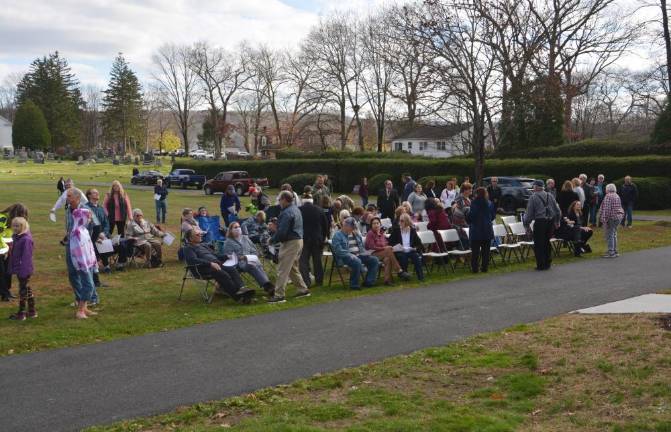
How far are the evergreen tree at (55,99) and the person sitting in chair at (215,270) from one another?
85.8m

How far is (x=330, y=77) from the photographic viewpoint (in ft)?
224

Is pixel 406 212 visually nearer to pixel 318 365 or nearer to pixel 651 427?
pixel 318 365

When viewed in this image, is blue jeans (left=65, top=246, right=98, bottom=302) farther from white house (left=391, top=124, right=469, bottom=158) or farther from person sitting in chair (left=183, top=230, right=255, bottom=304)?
white house (left=391, top=124, right=469, bottom=158)

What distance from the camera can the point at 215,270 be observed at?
435 inches

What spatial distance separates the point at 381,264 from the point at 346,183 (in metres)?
33.9

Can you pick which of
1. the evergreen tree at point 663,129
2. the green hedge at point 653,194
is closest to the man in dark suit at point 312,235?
the green hedge at point 653,194

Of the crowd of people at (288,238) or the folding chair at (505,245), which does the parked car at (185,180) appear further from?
the folding chair at (505,245)

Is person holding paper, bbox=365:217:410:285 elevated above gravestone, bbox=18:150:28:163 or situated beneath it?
situated beneath

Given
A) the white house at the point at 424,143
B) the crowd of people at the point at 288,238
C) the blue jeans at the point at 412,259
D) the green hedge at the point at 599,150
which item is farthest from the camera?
the white house at the point at 424,143

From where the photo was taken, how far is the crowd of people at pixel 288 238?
10172mm

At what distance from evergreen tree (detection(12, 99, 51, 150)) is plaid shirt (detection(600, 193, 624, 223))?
82426 mm

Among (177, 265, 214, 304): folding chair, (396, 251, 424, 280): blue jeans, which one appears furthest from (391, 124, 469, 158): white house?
(177, 265, 214, 304): folding chair

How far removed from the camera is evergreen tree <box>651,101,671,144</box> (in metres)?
37.1

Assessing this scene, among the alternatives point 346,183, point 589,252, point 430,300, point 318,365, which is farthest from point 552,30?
point 318,365
